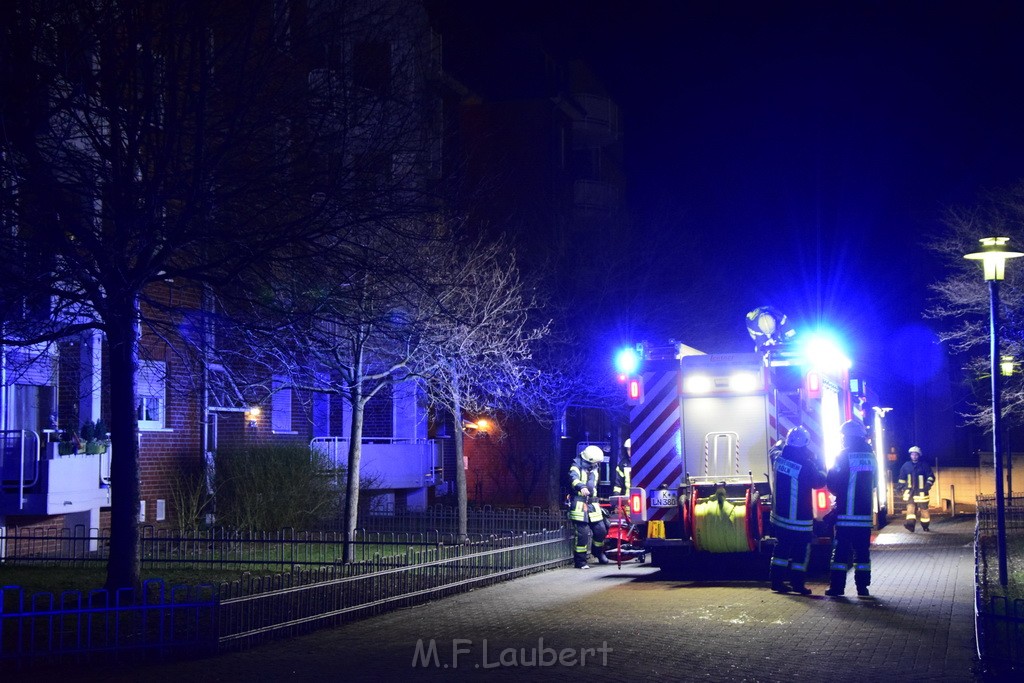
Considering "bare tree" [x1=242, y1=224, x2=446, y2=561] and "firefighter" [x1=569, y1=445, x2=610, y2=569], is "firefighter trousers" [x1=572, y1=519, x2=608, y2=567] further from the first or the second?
"bare tree" [x1=242, y1=224, x2=446, y2=561]

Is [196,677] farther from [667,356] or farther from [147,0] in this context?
[667,356]

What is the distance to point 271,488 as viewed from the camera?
20.7 meters

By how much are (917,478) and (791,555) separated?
40.5ft

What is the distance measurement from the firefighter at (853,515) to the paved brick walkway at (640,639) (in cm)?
40

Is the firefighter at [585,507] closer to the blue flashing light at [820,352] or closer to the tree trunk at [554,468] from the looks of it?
the blue flashing light at [820,352]

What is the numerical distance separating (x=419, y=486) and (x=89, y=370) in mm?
12238

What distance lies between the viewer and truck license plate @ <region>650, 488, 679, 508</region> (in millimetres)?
15867

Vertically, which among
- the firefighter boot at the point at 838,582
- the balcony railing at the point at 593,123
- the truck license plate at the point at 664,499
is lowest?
the firefighter boot at the point at 838,582

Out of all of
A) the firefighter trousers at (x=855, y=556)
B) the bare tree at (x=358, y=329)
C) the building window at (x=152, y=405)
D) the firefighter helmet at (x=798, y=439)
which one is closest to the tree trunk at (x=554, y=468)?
the bare tree at (x=358, y=329)

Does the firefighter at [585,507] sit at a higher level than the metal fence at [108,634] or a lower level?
higher

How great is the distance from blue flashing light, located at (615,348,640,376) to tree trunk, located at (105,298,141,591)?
22.3 ft

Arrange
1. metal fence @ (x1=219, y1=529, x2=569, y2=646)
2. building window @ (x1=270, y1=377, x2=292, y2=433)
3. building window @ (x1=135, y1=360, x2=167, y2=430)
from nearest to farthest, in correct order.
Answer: metal fence @ (x1=219, y1=529, x2=569, y2=646) → building window @ (x1=135, y1=360, x2=167, y2=430) → building window @ (x1=270, y1=377, x2=292, y2=433)

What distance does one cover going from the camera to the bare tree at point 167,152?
10.8 m

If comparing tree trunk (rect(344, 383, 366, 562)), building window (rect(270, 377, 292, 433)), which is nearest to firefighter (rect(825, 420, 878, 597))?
tree trunk (rect(344, 383, 366, 562))
